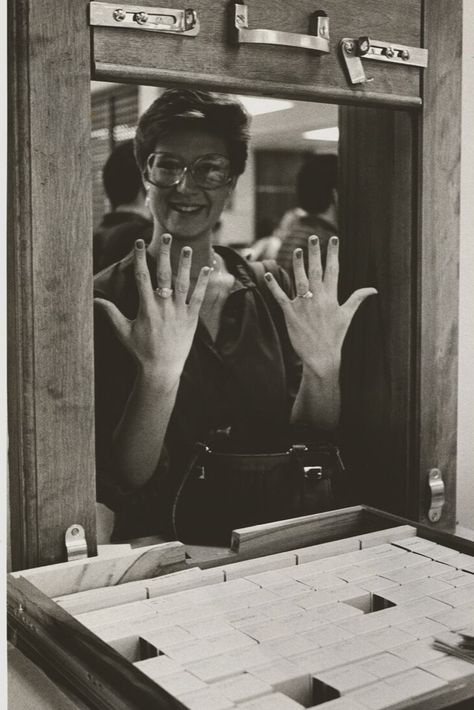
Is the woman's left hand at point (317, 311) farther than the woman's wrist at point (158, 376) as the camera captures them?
Yes

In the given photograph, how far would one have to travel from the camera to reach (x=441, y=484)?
76.6 inches

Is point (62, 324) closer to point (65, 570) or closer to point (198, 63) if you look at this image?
point (65, 570)

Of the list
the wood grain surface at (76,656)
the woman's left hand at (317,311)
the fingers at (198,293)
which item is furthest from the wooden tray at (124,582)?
the fingers at (198,293)

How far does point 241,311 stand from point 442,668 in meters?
0.82

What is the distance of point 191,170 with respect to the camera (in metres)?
1.65

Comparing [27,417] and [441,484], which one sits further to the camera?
[441,484]

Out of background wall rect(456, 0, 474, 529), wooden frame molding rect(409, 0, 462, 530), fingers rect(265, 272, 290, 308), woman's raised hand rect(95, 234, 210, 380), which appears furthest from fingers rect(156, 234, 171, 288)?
background wall rect(456, 0, 474, 529)

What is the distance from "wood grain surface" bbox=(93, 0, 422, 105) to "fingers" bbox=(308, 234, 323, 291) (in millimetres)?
296

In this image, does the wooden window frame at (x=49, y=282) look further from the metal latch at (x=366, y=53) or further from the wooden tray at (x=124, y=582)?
the metal latch at (x=366, y=53)

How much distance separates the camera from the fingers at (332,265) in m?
1.84

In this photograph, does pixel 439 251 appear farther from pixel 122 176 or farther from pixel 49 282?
pixel 49 282

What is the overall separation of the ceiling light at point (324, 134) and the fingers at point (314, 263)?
205 millimetres

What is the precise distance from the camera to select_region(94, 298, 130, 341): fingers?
1604 mm

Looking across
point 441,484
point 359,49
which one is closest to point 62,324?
point 359,49
